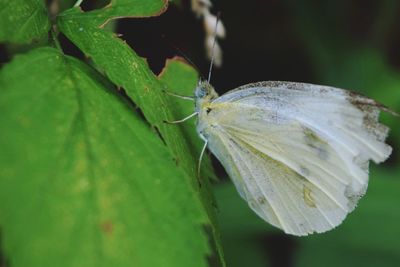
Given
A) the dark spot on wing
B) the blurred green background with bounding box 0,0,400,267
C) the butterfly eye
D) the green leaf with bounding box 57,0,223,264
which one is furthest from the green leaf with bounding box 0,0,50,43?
the dark spot on wing

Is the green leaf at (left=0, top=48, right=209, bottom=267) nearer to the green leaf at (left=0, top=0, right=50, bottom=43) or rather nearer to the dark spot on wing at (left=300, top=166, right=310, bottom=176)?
the green leaf at (left=0, top=0, right=50, bottom=43)

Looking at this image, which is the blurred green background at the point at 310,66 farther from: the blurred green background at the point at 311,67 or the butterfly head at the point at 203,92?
the butterfly head at the point at 203,92

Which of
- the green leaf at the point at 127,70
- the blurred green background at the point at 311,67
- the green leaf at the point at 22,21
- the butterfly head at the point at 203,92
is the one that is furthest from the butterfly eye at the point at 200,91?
the green leaf at the point at 22,21

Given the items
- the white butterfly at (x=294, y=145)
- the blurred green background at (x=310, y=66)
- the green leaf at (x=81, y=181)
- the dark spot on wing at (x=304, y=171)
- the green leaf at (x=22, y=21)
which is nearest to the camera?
the green leaf at (x=81, y=181)

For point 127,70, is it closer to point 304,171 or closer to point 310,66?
point 304,171

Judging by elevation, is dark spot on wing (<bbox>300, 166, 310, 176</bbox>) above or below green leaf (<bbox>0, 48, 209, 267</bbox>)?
below

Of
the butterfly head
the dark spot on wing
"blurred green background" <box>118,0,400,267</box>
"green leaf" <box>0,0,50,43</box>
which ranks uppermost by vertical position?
"green leaf" <box>0,0,50,43</box>

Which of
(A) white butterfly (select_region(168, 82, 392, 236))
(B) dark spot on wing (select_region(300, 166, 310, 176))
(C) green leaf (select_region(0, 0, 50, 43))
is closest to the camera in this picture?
(C) green leaf (select_region(0, 0, 50, 43))
